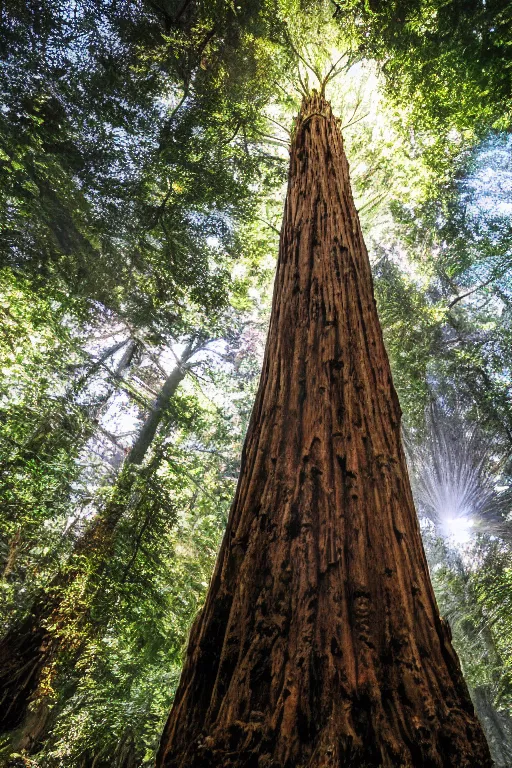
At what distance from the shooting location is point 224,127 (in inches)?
220

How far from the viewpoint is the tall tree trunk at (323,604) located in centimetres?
79

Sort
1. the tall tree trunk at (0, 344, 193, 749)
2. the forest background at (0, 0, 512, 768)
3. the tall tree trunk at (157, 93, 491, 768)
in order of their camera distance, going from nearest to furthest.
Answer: the tall tree trunk at (157, 93, 491, 768) < the tall tree trunk at (0, 344, 193, 749) < the forest background at (0, 0, 512, 768)

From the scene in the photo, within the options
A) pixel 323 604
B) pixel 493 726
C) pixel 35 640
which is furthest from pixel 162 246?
pixel 493 726

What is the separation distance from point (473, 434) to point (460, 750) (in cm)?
743

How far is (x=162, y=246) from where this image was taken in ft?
19.3

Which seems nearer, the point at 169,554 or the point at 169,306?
the point at 169,554

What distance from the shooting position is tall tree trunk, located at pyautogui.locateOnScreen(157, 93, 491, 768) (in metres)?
0.79

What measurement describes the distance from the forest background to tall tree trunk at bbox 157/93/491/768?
3.56 m

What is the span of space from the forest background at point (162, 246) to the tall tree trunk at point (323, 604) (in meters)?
3.56

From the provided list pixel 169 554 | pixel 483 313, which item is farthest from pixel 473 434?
pixel 169 554

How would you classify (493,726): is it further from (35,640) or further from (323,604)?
(323,604)

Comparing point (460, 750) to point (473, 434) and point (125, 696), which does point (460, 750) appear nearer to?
point (125, 696)

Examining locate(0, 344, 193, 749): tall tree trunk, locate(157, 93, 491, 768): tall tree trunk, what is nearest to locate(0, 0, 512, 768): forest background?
locate(0, 344, 193, 749): tall tree trunk

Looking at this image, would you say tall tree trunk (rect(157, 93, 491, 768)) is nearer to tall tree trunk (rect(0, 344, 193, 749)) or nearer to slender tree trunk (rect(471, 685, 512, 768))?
tall tree trunk (rect(0, 344, 193, 749))
